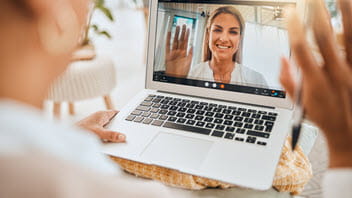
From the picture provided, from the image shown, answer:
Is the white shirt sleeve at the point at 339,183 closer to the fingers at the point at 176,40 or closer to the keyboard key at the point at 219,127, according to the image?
the keyboard key at the point at 219,127

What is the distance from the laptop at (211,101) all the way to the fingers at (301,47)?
304mm

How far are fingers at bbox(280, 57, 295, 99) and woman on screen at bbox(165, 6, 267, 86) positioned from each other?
370 millimetres

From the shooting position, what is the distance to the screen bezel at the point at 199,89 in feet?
3.03

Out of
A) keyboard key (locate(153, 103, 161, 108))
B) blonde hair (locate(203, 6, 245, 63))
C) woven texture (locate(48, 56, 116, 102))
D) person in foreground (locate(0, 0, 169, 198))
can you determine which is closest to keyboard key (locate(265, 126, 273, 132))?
blonde hair (locate(203, 6, 245, 63))

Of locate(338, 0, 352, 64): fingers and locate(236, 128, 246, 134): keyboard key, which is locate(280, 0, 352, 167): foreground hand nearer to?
locate(338, 0, 352, 64): fingers

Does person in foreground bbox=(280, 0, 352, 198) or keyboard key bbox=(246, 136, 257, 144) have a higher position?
person in foreground bbox=(280, 0, 352, 198)

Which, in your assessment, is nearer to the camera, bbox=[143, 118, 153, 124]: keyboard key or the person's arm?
the person's arm

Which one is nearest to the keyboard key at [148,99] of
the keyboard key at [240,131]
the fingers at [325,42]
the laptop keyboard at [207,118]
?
the laptop keyboard at [207,118]

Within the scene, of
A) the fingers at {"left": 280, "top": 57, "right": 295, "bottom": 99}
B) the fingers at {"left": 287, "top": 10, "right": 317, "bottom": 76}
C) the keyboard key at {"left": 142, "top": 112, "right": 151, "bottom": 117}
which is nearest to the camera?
the fingers at {"left": 287, "top": 10, "right": 317, "bottom": 76}

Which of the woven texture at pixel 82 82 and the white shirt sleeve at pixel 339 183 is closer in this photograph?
the white shirt sleeve at pixel 339 183

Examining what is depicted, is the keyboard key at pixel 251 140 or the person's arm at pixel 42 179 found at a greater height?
the person's arm at pixel 42 179

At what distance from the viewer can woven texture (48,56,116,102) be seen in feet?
6.16

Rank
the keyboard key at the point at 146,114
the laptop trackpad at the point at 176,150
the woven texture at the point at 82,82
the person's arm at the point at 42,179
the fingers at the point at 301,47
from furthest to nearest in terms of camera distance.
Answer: the woven texture at the point at 82,82
the keyboard key at the point at 146,114
the laptop trackpad at the point at 176,150
the fingers at the point at 301,47
the person's arm at the point at 42,179

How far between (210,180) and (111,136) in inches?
10.5
